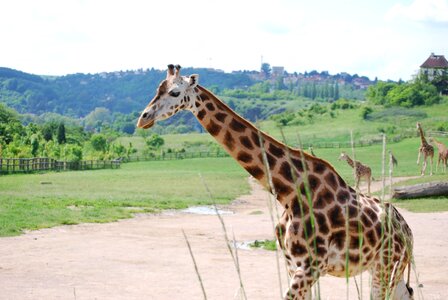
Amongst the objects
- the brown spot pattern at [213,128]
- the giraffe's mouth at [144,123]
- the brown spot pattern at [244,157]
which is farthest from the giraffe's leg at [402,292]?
the giraffe's mouth at [144,123]

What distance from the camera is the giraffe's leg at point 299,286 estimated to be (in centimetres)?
628

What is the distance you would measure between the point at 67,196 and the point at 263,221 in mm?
9281

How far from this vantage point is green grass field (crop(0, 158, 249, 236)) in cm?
2118

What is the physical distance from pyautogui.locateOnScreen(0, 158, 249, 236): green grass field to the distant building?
77.6m

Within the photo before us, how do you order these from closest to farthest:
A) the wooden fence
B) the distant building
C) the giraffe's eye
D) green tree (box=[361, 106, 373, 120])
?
1. the giraffe's eye
2. the wooden fence
3. green tree (box=[361, 106, 373, 120])
4. the distant building

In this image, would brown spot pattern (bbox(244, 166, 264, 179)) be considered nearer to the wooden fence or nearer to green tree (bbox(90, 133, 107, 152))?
the wooden fence

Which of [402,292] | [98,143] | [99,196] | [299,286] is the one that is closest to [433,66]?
[98,143]

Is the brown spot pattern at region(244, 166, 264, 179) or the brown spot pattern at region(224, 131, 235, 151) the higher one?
the brown spot pattern at region(224, 131, 235, 151)

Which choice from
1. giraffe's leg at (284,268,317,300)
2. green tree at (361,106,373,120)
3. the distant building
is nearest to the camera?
giraffe's leg at (284,268,317,300)

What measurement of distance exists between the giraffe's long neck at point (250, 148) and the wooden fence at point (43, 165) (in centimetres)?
4022

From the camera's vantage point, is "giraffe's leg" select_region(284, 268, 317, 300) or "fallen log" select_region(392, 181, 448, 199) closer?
"giraffe's leg" select_region(284, 268, 317, 300)

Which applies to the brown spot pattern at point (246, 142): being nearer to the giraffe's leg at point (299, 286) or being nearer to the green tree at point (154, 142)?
the giraffe's leg at point (299, 286)

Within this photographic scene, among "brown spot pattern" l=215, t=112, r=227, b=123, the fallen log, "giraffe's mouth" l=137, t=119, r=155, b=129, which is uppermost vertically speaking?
"brown spot pattern" l=215, t=112, r=227, b=123

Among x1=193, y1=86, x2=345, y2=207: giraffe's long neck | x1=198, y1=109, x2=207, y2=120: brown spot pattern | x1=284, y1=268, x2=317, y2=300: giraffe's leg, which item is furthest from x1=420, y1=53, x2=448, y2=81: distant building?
x1=284, y1=268, x2=317, y2=300: giraffe's leg
